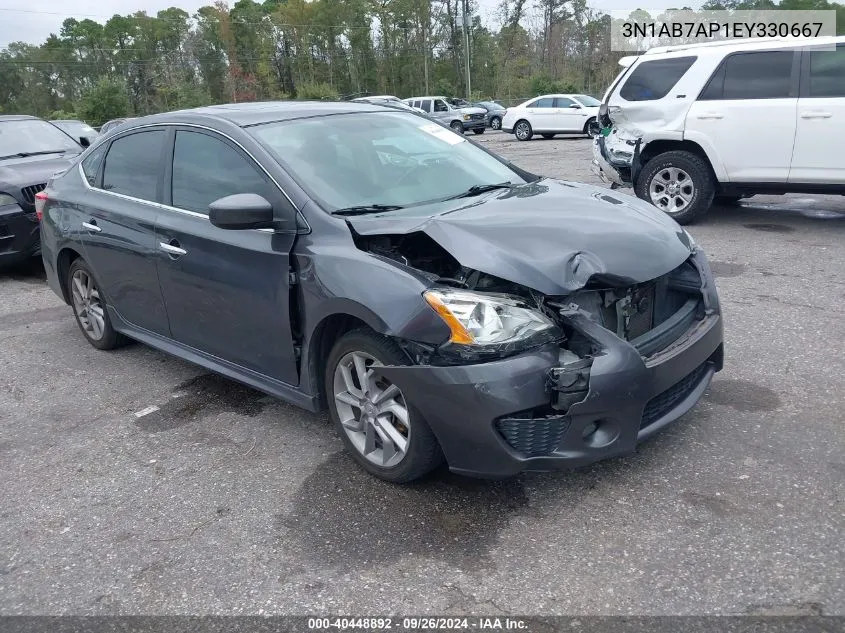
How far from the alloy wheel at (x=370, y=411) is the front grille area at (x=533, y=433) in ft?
1.50

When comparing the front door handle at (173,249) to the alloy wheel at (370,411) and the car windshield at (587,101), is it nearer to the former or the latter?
the alloy wheel at (370,411)

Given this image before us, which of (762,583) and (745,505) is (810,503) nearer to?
(745,505)

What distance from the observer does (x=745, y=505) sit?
9.67ft

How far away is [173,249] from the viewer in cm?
411

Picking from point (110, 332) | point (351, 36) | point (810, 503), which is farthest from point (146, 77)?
point (810, 503)

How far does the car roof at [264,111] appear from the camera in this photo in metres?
4.09

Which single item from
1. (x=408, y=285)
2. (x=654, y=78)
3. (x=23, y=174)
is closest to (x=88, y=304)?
(x=408, y=285)

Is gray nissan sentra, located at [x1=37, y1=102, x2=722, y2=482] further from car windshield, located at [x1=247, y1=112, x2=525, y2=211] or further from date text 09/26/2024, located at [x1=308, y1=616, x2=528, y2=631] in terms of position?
date text 09/26/2024, located at [x1=308, y1=616, x2=528, y2=631]

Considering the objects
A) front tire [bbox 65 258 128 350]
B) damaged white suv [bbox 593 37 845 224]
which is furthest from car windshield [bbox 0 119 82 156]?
damaged white suv [bbox 593 37 845 224]

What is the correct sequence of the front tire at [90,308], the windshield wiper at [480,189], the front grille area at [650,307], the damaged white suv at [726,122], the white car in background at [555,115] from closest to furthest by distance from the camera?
the front grille area at [650,307]
the windshield wiper at [480,189]
the front tire at [90,308]
the damaged white suv at [726,122]
the white car in background at [555,115]

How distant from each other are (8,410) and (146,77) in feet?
203

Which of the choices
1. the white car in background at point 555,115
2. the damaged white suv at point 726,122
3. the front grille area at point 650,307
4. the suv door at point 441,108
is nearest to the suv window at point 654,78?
the damaged white suv at point 726,122

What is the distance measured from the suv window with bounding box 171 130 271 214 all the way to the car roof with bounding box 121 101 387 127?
15 centimetres

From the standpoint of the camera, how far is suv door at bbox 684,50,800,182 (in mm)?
7426
